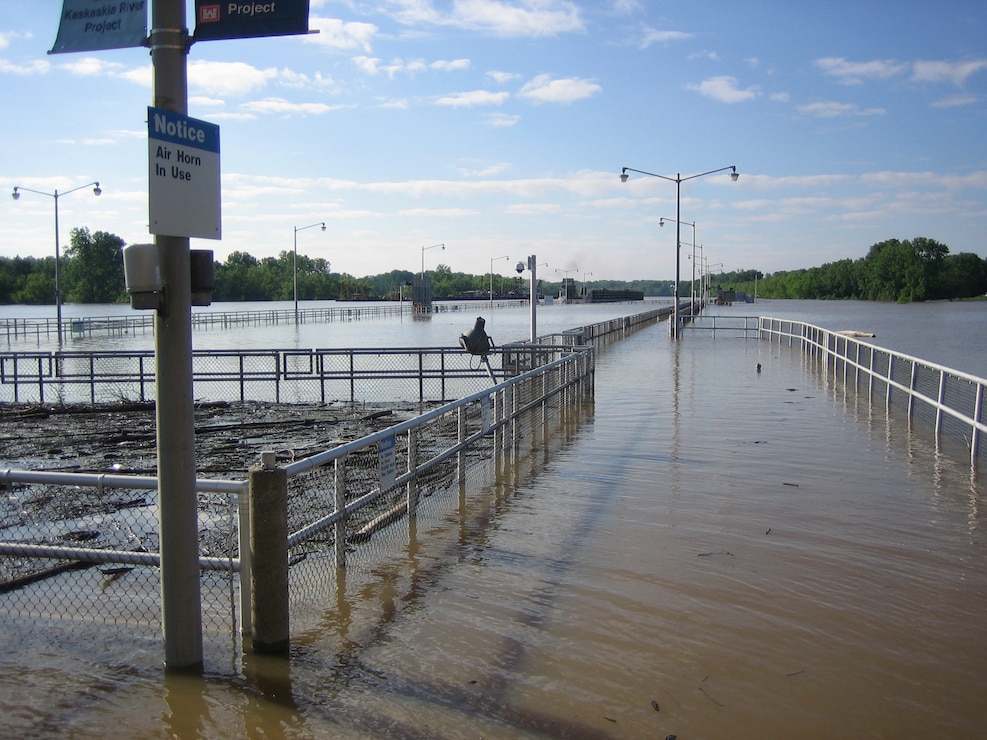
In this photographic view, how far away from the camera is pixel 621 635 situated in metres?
5.59

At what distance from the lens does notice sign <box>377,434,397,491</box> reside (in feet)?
22.7

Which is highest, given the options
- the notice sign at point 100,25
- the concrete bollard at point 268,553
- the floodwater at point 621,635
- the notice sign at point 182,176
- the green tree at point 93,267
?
the green tree at point 93,267

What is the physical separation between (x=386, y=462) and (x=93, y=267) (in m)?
140

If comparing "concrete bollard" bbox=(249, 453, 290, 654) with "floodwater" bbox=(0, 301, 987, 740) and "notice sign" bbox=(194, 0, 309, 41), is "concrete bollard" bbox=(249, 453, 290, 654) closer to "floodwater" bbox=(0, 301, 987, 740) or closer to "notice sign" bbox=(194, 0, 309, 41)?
"floodwater" bbox=(0, 301, 987, 740)

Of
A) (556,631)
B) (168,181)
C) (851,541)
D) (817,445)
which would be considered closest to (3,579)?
(168,181)

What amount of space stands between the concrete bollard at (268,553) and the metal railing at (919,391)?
9250 millimetres

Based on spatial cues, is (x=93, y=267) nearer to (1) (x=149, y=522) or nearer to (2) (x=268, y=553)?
(1) (x=149, y=522)

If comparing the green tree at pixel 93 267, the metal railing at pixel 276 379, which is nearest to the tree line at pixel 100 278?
the green tree at pixel 93 267

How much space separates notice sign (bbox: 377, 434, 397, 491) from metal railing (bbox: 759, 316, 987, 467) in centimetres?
780

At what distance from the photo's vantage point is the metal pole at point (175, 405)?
4.81 metres

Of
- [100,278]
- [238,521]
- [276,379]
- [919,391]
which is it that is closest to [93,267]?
[100,278]

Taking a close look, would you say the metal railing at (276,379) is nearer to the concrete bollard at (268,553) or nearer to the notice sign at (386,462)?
the notice sign at (386,462)

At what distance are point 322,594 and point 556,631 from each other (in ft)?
5.67

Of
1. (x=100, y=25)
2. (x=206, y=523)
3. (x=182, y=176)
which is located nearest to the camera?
(x=182, y=176)
